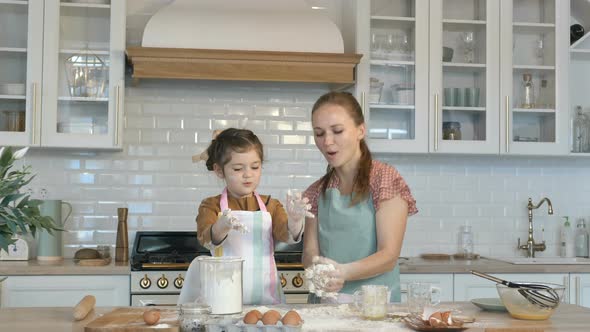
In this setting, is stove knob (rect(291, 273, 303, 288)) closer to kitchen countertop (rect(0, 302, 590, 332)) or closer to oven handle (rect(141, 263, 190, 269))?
oven handle (rect(141, 263, 190, 269))

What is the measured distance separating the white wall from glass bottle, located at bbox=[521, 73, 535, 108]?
0.43 meters

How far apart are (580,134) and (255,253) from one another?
295 centimetres

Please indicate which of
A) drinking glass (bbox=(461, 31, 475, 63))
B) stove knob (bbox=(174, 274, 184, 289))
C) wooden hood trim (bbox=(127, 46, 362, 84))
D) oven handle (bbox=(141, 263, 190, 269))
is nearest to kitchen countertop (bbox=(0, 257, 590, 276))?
oven handle (bbox=(141, 263, 190, 269))

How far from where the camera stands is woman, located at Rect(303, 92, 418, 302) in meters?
2.70

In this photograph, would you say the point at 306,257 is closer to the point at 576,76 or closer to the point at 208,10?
the point at 208,10

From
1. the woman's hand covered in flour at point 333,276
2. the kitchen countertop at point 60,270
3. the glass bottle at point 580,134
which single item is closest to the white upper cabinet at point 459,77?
the glass bottle at point 580,134

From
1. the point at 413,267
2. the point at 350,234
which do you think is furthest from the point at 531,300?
the point at 413,267

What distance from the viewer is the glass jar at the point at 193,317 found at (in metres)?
2.08

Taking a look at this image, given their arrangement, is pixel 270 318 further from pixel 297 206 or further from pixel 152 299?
pixel 152 299

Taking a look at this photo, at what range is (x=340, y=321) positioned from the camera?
226cm

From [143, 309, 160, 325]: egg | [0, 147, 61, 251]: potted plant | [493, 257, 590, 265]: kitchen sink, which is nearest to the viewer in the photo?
[0, 147, 61, 251]: potted plant

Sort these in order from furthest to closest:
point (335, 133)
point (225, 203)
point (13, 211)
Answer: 1. point (225, 203)
2. point (335, 133)
3. point (13, 211)

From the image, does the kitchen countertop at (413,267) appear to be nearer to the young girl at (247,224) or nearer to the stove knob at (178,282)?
the stove knob at (178,282)

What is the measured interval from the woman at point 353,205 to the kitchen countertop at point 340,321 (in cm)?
23
